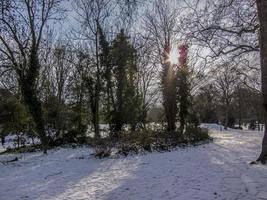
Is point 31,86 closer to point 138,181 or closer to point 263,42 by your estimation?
point 138,181

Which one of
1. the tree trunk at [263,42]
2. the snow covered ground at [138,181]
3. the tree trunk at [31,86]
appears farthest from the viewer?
the tree trunk at [31,86]

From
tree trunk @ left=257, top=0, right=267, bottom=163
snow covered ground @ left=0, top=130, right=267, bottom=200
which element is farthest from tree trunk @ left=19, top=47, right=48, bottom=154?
tree trunk @ left=257, top=0, right=267, bottom=163

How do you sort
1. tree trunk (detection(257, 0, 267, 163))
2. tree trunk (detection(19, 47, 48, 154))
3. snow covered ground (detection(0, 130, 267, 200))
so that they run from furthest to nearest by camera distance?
tree trunk (detection(19, 47, 48, 154)) → tree trunk (detection(257, 0, 267, 163)) → snow covered ground (detection(0, 130, 267, 200))

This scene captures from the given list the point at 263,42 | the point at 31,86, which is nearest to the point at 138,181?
the point at 263,42

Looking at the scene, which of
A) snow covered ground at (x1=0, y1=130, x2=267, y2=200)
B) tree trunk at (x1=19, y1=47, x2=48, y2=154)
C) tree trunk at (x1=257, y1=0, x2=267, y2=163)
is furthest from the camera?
tree trunk at (x1=19, y1=47, x2=48, y2=154)

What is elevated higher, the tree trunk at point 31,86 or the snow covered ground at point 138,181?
the tree trunk at point 31,86

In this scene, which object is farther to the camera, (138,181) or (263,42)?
(263,42)

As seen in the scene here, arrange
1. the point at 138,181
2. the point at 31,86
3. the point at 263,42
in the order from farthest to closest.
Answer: the point at 31,86 < the point at 263,42 < the point at 138,181

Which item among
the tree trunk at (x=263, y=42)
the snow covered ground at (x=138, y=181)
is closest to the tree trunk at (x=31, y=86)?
the snow covered ground at (x=138, y=181)

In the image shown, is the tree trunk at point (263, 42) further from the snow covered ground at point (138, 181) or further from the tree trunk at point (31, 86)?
the tree trunk at point (31, 86)

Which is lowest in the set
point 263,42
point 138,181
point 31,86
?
point 138,181

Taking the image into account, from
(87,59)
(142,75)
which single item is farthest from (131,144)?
(142,75)

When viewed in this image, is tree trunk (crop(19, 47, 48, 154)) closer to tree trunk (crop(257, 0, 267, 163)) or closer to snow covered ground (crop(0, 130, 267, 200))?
snow covered ground (crop(0, 130, 267, 200))

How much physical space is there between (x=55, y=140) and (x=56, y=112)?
7.28 feet
